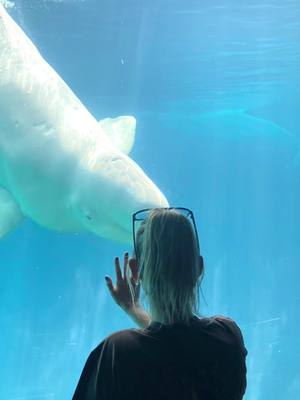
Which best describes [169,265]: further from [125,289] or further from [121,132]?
[121,132]

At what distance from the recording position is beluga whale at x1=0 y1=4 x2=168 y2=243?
699 cm

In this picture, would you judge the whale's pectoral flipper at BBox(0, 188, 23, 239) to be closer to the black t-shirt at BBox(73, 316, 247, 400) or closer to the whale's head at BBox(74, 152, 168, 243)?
the whale's head at BBox(74, 152, 168, 243)

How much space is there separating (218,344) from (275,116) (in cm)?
3305

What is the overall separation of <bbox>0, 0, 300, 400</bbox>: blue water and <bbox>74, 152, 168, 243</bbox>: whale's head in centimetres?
599

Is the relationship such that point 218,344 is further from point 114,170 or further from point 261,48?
point 261,48

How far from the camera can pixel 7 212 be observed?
26.8 feet

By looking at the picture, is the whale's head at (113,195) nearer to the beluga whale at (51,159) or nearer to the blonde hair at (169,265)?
the beluga whale at (51,159)

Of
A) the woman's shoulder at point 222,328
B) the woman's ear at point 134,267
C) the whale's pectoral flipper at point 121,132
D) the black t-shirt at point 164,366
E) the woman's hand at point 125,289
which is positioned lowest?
the black t-shirt at point 164,366

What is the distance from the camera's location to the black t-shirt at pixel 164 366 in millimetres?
2184

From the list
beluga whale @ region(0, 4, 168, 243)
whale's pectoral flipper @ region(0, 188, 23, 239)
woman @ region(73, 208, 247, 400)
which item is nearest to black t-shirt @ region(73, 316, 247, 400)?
woman @ region(73, 208, 247, 400)

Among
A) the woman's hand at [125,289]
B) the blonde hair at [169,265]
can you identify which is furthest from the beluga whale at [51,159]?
the blonde hair at [169,265]

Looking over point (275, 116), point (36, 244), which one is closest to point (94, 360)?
point (36, 244)

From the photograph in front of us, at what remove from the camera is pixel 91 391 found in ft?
7.32

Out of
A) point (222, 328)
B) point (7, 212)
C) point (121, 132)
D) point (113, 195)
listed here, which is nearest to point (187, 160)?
point (121, 132)
